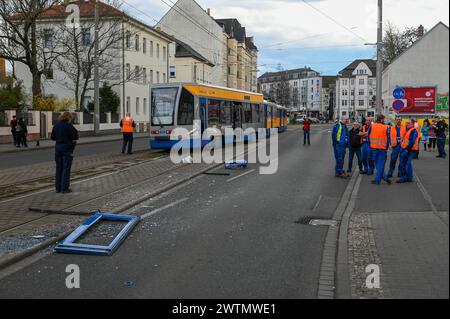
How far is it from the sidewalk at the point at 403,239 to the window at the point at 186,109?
11818mm

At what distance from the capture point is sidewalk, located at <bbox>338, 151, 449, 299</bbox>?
2793mm

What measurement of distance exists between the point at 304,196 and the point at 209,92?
46.5 ft

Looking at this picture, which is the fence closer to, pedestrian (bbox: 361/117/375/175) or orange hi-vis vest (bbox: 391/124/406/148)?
pedestrian (bbox: 361/117/375/175)

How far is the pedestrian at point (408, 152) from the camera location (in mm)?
13062

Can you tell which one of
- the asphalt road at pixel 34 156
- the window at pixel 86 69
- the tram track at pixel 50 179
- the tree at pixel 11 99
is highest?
the window at pixel 86 69

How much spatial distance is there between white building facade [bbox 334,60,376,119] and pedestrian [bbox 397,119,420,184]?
122091mm

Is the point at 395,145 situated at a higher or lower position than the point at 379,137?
lower

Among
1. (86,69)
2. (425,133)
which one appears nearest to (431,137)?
(425,133)

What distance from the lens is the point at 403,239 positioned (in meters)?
6.80

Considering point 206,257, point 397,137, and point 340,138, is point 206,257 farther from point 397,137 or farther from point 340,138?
point 340,138

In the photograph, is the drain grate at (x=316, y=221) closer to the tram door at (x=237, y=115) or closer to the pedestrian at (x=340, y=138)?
the pedestrian at (x=340, y=138)

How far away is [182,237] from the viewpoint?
767 cm

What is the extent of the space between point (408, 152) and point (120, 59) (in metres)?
44.2

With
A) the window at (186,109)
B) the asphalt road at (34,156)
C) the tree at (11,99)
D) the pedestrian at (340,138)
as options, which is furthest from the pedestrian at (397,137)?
the tree at (11,99)
